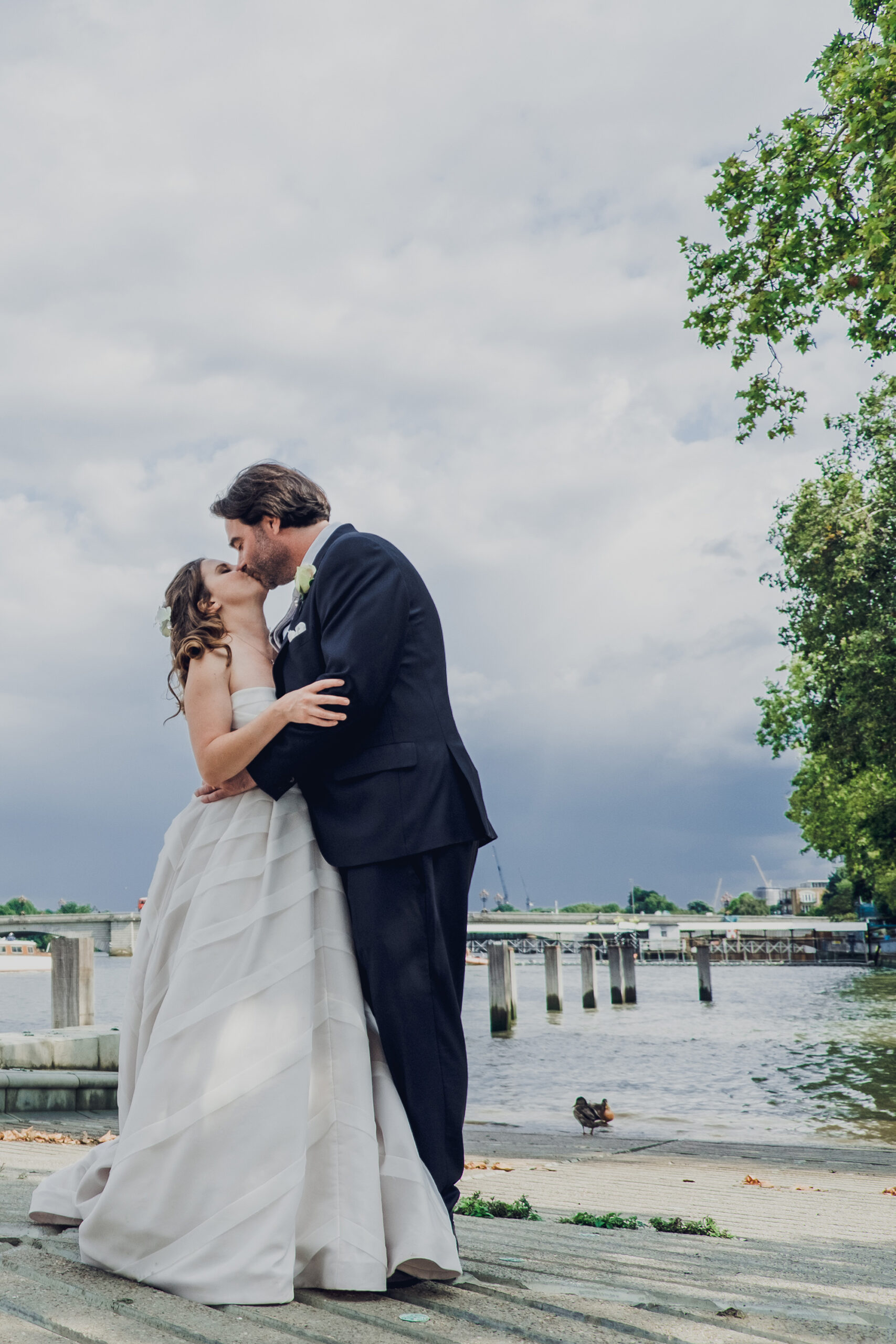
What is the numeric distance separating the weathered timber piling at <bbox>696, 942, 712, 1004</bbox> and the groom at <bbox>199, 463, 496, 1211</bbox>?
117ft

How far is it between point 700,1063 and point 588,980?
17.6 metres

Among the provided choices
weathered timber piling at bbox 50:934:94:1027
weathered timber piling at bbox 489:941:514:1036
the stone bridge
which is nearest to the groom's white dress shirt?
weathered timber piling at bbox 50:934:94:1027

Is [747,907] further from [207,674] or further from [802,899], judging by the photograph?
[207,674]

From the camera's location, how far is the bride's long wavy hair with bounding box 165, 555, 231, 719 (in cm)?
301

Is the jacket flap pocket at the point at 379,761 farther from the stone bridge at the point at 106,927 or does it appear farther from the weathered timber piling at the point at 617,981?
the stone bridge at the point at 106,927

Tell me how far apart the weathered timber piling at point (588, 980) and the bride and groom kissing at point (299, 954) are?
34.2m

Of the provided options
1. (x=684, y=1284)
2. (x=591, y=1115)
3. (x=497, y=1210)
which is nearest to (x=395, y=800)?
(x=684, y=1284)

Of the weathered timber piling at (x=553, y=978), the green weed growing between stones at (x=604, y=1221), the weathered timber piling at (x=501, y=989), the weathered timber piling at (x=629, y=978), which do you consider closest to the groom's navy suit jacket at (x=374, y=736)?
the green weed growing between stones at (x=604, y=1221)

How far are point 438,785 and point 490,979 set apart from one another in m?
26.5

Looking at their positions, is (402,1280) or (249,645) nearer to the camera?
(402,1280)

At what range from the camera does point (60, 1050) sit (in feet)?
28.1

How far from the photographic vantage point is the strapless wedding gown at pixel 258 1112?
8.07 feet

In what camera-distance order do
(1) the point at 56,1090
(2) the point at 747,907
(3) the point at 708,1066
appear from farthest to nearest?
(2) the point at 747,907
(3) the point at 708,1066
(1) the point at 56,1090

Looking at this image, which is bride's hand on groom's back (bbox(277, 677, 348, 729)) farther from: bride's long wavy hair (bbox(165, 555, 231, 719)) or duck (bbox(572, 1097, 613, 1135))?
duck (bbox(572, 1097, 613, 1135))
